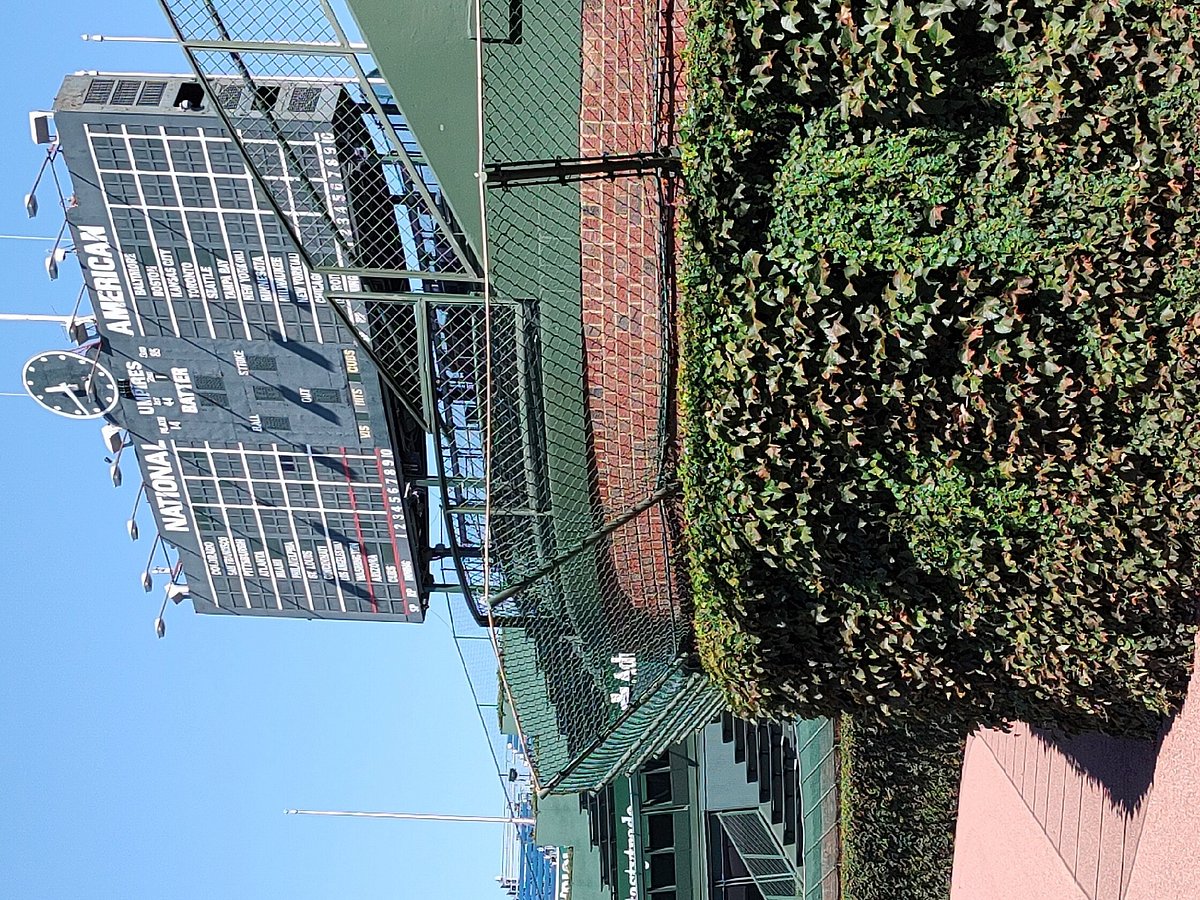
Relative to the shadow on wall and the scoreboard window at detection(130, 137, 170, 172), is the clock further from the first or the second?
the shadow on wall

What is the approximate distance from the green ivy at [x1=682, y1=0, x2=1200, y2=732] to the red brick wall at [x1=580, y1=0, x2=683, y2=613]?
1.54ft

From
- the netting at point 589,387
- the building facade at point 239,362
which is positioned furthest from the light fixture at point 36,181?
the netting at point 589,387

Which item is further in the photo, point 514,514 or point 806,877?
point 806,877

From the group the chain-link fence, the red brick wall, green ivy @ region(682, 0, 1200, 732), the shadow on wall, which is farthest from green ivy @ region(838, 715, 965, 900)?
the red brick wall

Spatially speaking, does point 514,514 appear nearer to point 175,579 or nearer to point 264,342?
point 264,342

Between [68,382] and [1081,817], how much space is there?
1056cm

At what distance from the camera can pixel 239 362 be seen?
1231cm

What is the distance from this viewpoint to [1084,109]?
5828mm

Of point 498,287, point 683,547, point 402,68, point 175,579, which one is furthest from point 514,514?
point 175,579

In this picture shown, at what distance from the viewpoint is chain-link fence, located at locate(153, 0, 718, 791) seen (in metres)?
6.82

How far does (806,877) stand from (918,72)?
13.1 m

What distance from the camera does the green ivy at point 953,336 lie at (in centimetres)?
584

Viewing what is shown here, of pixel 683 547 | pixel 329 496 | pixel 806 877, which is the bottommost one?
pixel 806 877

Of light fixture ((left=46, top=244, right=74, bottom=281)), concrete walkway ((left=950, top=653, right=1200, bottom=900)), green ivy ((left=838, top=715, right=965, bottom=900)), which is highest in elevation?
light fixture ((left=46, top=244, right=74, bottom=281))
